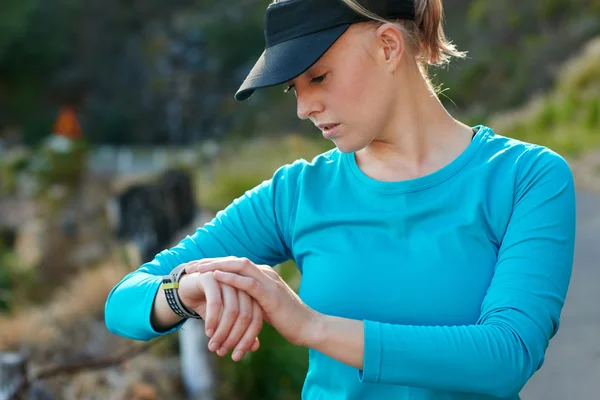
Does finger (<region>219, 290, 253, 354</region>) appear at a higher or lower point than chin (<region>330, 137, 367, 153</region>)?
lower

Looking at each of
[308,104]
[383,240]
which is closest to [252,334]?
[383,240]

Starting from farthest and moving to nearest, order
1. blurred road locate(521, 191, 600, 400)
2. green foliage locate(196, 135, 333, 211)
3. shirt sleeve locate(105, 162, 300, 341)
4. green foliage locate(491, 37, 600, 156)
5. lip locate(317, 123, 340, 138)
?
green foliage locate(491, 37, 600, 156), green foliage locate(196, 135, 333, 211), blurred road locate(521, 191, 600, 400), shirt sleeve locate(105, 162, 300, 341), lip locate(317, 123, 340, 138)

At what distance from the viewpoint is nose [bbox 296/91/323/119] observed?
1575 mm

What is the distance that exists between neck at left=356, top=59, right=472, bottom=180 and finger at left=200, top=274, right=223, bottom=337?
1.25 feet

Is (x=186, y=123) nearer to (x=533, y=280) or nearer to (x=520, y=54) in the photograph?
(x=520, y=54)

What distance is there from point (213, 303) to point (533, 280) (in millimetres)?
525

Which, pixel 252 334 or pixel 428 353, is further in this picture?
pixel 252 334

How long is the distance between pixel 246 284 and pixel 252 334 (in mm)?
91

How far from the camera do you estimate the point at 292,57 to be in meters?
1.51

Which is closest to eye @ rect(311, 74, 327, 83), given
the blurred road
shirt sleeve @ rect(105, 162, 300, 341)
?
shirt sleeve @ rect(105, 162, 300, 341)

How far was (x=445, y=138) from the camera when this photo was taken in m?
1.70

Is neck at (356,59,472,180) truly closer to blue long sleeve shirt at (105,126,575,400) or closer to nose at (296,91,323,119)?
blue long sleeve shirt at (105,126,575,400)

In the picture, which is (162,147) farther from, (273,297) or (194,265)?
(273,297)

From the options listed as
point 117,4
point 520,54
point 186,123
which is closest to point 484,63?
point 520,54
